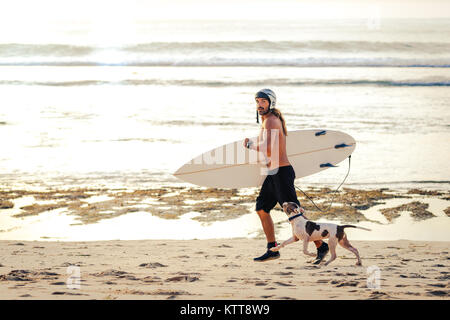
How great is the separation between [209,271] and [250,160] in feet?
5.21

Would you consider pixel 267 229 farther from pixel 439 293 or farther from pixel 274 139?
pixel 439 293

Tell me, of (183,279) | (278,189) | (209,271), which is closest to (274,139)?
(278,189)

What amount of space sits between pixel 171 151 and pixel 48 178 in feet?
9.31

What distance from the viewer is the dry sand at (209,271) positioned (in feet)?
14.4

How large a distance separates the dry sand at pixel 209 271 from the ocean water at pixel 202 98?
3095mm

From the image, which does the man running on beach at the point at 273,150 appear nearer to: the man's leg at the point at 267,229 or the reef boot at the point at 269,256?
the man's leg at the point at 267,229

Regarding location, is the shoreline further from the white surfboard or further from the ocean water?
the white surfboard

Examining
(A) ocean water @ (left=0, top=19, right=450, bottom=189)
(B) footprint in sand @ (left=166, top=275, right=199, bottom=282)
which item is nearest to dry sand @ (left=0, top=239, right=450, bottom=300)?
(B) footprint in sand @ (left=166, top=275, right=199, bottom=282)

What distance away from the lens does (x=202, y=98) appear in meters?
20.5

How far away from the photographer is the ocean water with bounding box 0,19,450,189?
35.1 feet

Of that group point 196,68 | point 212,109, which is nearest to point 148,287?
point 212,109

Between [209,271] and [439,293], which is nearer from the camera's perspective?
[439,293]
